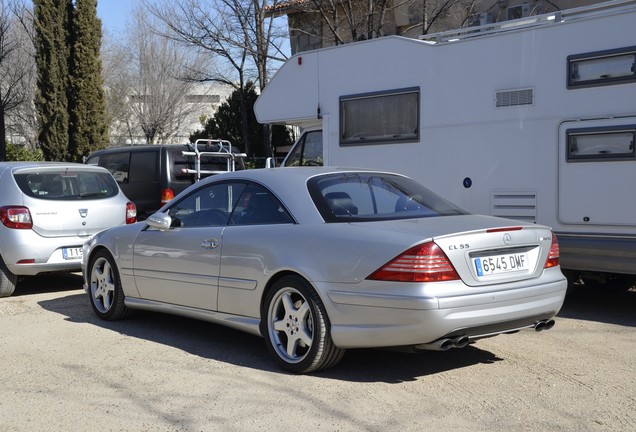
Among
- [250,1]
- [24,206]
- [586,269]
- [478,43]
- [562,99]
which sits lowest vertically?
[586,269]

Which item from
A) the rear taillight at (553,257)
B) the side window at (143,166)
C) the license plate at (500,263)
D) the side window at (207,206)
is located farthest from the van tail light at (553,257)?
the side window at (143,166)

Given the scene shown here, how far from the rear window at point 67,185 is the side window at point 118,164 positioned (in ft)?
10.0

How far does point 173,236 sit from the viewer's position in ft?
21.6

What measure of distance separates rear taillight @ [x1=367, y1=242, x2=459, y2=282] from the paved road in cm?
79

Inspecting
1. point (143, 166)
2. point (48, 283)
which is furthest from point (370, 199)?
point (143, 166)

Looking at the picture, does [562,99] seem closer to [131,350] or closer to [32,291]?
[131,350]

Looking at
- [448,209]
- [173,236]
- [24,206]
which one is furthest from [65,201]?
A: [448,209]

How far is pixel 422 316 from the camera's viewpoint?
480 cm

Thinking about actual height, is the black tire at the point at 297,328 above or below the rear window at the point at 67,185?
below

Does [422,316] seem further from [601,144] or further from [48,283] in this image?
[48,283]

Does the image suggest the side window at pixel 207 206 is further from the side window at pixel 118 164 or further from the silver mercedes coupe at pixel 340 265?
the side window at pixel 118 164

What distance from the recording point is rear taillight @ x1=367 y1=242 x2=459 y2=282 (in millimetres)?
4836

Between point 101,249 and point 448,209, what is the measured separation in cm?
360

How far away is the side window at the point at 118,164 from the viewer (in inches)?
508
